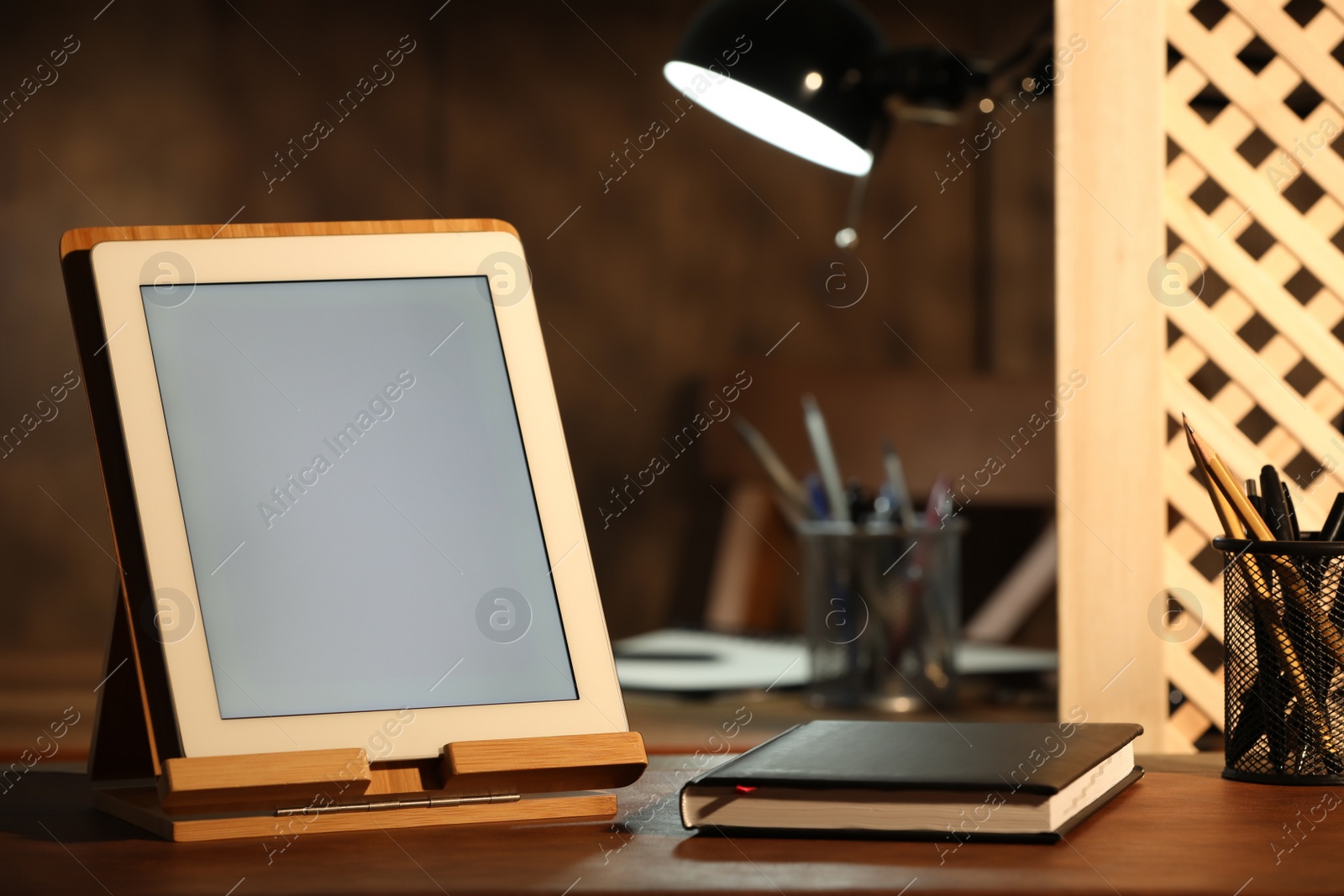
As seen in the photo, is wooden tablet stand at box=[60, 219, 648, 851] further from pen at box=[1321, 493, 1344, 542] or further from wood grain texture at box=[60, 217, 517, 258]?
pen at box=[1321, 493, 1344, 542]

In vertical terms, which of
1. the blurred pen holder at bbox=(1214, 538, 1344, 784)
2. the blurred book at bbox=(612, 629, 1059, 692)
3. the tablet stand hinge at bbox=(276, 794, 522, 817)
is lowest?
the blurred book at bbox=(612, 629, 1059, 692)

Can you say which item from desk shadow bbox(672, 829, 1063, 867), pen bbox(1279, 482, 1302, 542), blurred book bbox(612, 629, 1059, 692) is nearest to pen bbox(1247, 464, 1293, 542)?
pen bbox(1279, 482, 1302, 542)

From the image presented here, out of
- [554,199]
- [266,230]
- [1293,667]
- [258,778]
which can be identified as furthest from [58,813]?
[554,199]

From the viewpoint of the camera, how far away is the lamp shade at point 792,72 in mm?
1040

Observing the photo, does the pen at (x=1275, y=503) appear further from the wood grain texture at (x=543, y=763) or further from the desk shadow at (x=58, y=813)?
the desk shadow at (x=58, y=813)

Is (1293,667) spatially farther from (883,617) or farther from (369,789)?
(883,617)

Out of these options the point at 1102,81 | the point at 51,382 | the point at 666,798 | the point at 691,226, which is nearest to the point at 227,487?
the point at 666,798

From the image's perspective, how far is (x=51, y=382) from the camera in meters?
1.79

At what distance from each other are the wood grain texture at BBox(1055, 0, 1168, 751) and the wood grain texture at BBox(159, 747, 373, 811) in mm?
509

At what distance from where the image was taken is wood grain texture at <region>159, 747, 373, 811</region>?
1.58 feet

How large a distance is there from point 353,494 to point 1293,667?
43 cm

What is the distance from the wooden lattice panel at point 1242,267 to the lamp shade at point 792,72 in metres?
0.28

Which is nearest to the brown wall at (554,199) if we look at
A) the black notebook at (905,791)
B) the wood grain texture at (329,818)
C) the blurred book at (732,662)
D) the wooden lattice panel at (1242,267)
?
the blurred book at (732,662)

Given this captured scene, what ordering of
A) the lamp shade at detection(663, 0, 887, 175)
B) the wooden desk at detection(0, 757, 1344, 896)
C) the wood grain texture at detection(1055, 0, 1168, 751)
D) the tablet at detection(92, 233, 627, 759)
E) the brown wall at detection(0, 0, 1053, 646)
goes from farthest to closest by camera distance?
1. the brown wall at detection(0, 0, 1053, 646)
2. the lamp shade at detection(663, 0, 887, 175)
3. the wood grain texture at detection(1055, 0, 1168, 751)
4. the tablet at detection(92, 233, 627, 759)
5. the wooden desk at detection(0, 757, 1344, 896)
